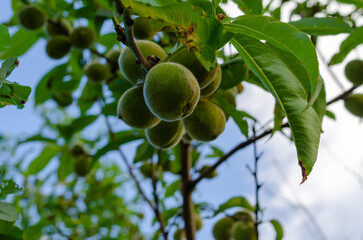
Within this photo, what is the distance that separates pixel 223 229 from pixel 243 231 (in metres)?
0.16

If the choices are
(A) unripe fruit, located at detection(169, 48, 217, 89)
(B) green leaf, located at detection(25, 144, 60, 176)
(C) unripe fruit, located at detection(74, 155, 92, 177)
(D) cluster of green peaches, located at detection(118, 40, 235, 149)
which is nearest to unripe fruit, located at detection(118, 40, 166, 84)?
(D) cluster of green peaches, located at detection(118, 40, 235, 149)

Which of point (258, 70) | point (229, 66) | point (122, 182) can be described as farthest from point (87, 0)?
point (122, 182)

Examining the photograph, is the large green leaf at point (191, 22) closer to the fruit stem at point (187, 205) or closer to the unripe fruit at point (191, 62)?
the unripe fruit at point (191, 62)

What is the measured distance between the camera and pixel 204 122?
1111 millimetres

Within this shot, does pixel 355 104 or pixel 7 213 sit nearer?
pixel 7 213

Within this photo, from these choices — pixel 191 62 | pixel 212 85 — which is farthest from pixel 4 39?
pixel 212 85

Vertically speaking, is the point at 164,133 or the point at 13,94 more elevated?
the point at 13,94

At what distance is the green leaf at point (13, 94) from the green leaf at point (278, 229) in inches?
50.6

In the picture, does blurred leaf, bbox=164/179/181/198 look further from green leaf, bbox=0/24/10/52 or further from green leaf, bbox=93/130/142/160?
green leaf, bbox=0/24/10/52

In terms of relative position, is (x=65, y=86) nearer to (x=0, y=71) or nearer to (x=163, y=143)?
(x=163, y=143)

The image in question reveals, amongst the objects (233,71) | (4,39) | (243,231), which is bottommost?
(243,231)

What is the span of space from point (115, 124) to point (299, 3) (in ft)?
4.82

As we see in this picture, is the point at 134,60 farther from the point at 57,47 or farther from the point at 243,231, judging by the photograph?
the point at 57,47

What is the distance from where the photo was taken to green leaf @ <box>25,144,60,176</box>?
242 cm
